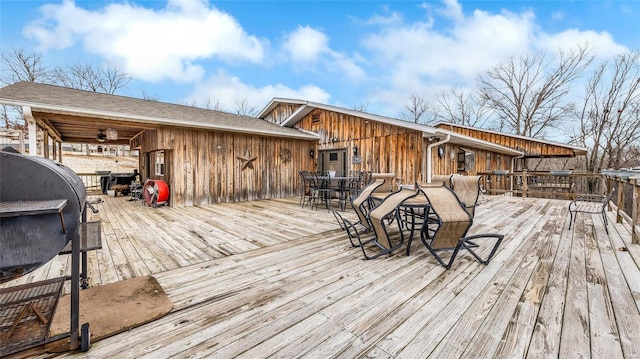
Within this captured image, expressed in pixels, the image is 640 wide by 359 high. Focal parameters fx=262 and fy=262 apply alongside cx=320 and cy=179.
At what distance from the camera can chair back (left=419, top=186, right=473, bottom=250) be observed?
2.82 meters

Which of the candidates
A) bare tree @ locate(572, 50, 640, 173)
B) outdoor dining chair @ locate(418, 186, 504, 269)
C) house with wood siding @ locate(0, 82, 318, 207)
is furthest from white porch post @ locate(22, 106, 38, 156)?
bare tree @ locate(572, 50, 640, 173)

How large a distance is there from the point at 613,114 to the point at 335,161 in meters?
15.5

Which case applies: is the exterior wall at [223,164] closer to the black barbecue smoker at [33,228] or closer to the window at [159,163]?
the window at [159,163]

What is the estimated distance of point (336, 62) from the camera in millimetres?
16406

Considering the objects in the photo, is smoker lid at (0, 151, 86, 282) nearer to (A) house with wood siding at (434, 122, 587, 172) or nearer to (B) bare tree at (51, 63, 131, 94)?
(A) house with wood siding at (434, 122, 587, 172)

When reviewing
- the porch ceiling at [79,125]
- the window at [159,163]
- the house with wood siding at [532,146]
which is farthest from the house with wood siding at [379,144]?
the porch ceiling at [79,125]

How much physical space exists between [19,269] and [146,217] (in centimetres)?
467

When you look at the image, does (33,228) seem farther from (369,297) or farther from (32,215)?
(369,297)

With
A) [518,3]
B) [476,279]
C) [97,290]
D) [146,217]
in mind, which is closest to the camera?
[97,290]

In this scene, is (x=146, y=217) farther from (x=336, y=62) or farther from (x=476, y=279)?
(x=336, y=62)

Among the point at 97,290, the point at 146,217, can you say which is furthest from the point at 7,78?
the point at 97,290

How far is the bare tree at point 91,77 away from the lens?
1492 centimetres

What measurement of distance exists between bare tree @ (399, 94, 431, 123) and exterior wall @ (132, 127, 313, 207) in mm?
16425

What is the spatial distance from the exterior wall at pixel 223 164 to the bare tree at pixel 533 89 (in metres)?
15.8
